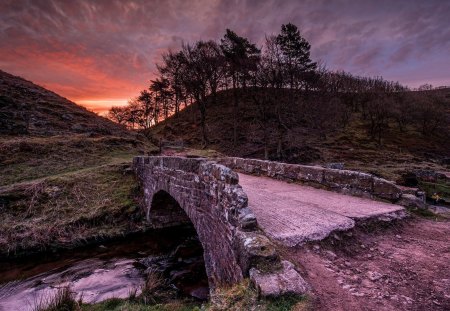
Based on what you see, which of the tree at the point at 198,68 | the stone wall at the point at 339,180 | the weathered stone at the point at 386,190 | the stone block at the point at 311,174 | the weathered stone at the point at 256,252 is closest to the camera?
the weathered stone at the point at 256,252

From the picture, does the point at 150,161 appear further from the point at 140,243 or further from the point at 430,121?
the point at 430,121

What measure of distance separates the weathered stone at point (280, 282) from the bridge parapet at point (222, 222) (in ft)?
0.04

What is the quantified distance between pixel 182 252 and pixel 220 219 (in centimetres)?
594

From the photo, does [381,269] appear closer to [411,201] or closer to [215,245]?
[215,245]

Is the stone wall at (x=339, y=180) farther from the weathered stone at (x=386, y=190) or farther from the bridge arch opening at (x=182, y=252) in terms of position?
the bridge arch opening at (x=182, y=252)

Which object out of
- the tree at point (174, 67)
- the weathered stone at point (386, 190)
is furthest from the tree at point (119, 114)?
the weathered stone at point (386, 190)

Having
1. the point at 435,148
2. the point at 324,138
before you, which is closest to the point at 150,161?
the point at 324,138

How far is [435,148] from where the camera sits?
41625mm

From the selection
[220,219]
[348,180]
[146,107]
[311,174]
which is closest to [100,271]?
[220,219]

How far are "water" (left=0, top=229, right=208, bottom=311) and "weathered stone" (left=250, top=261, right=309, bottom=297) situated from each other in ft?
14.3

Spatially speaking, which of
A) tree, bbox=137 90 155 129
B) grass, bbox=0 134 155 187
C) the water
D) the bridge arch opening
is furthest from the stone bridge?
tree, bbox=137 90 155 129

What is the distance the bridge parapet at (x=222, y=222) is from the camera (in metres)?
3.55

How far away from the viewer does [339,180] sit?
756cm

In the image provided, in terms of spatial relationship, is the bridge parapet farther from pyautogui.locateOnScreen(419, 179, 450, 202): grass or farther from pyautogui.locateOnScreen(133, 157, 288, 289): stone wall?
pyautogui.locateOnScreen(419, 179, 450, 202): grass
